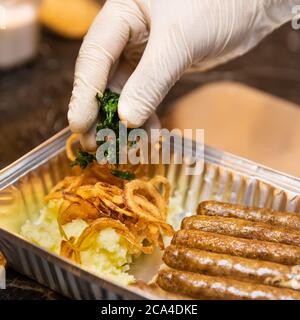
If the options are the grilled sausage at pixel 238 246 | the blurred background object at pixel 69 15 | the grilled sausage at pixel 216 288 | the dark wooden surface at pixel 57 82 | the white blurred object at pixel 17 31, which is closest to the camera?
the grilled sausage at pixel 216 288

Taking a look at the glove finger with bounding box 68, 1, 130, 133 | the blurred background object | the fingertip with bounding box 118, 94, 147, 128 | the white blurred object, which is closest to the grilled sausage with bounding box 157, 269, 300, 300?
the fingertip with bounding box 118, 94, 147, 128

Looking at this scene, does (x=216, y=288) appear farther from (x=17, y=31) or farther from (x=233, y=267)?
(x=17, y=31)

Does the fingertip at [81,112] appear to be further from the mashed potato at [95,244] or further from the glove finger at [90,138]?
the mashed potato at [95,244]

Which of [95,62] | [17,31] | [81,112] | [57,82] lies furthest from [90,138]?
[17,31]

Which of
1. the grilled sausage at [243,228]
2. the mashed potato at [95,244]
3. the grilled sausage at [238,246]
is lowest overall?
the mashed potato at [95,244]

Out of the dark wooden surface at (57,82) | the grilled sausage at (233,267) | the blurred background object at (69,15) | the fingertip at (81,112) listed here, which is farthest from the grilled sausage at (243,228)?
the blurred background object at (69,15)
